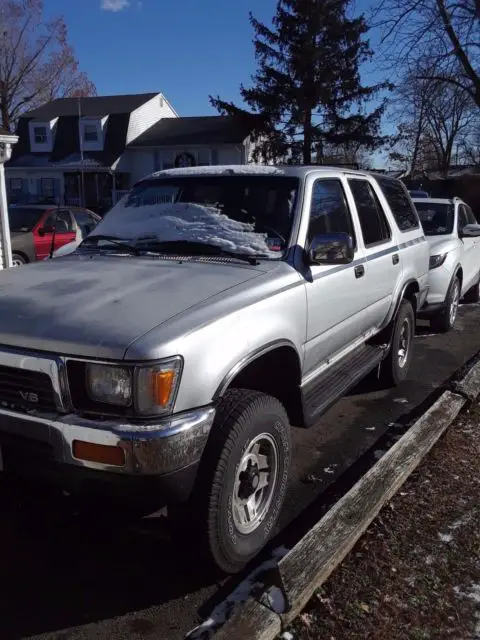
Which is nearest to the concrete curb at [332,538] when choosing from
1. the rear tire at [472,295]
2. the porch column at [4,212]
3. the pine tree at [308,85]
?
the rear tire at [472,295]

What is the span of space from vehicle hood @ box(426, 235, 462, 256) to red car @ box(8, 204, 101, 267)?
737 cm

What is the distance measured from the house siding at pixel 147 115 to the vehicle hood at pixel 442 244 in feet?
88.1

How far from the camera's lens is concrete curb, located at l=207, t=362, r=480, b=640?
2395 millimetres

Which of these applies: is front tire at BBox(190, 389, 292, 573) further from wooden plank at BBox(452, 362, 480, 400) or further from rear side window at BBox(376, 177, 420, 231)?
rear side window at BBox(376, 177, 420, 231)

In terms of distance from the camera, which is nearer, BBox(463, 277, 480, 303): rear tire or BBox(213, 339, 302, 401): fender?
BBox(213, 339, 302, 401): fender

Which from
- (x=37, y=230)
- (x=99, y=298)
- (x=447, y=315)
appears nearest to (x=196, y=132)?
(x=37, y=230)

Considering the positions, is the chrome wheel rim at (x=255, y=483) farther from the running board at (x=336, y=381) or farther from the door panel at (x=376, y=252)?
the door panel at (x=376, y=252)

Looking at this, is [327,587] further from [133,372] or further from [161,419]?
[133,372]

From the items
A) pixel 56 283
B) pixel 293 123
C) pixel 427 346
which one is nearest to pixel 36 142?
pixel 293 123

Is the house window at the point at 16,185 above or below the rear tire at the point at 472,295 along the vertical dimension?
above

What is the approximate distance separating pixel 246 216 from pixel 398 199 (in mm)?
2521

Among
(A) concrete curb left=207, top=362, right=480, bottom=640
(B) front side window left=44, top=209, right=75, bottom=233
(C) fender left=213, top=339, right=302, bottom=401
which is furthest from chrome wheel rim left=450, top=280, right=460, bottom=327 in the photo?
(B) front side window left=44, top=209, right=75, bottom=233

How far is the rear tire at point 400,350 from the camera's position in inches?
212

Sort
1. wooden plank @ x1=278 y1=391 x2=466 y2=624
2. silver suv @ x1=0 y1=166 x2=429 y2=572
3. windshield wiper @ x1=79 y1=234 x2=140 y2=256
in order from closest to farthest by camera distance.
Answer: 1. silver suv @ x1=0 y1=166 x2=429 y2=572
2. wooden plank @ x1=278 y1=391 x2=466 y2=624
3. windshield wiper @ x1=79 y1=234 x2=140 y2=256
